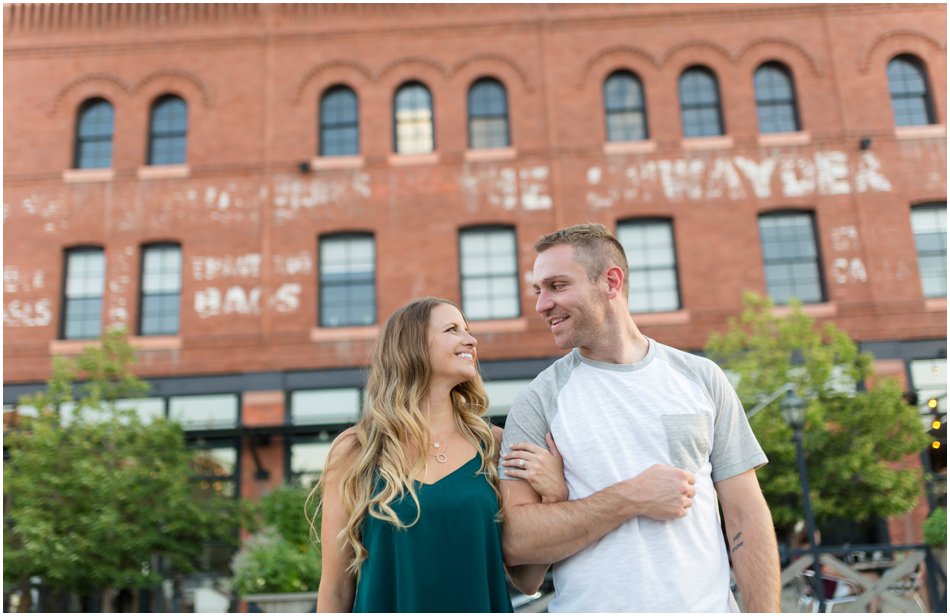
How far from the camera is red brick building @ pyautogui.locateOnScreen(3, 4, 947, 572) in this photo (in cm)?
1830

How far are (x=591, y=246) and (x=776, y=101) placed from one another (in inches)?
733

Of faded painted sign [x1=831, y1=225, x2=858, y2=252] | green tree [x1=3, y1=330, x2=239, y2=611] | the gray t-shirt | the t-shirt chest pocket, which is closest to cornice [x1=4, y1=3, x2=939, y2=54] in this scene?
faded painted sign [x1=831, y1=225, x2=858, y2=252]

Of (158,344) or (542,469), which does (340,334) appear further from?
(542,469)

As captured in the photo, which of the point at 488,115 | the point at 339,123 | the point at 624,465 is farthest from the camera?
the point at 339,123

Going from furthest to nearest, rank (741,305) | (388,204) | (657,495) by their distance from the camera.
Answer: (388,204), (741,305), (657,495)

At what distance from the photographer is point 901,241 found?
18578mm

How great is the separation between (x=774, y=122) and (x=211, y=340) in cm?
1418

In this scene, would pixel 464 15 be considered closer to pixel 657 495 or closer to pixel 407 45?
pixel 407 45

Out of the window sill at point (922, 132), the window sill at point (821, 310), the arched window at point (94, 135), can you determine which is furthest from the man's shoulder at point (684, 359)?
the arched window at point (94, 135)

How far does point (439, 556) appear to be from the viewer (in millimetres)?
3299

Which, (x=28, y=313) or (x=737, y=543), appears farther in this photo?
(x=28, y=313)

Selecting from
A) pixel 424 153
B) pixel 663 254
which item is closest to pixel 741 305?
pixel 663 254

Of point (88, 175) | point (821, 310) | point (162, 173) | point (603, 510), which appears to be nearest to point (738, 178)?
point (821, 310)

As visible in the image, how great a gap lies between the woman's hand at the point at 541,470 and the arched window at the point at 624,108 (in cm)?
1757
